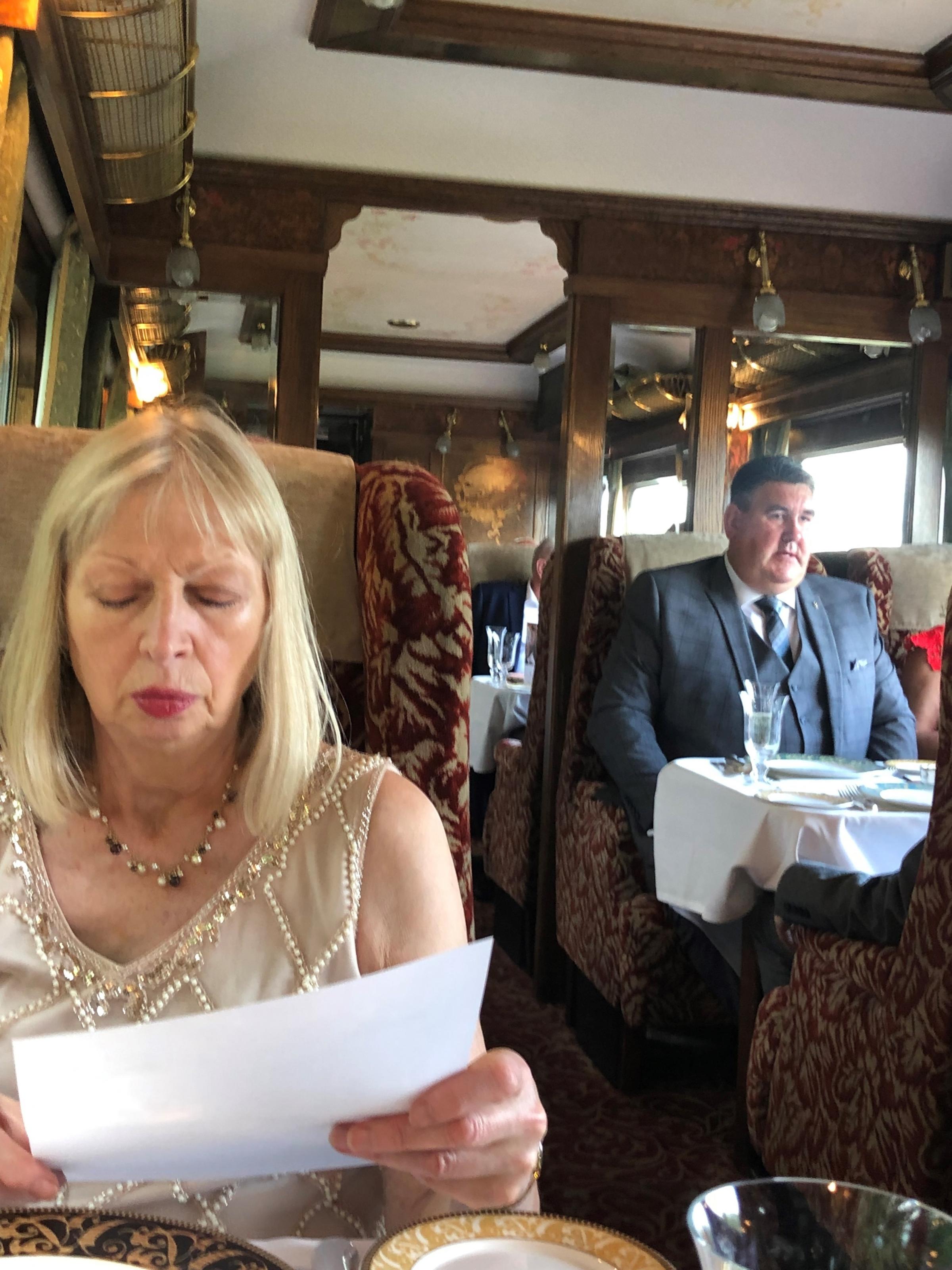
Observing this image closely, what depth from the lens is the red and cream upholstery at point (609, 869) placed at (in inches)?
109

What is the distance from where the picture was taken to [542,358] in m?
7.90

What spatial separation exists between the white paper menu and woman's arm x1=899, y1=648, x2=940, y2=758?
9.72ft

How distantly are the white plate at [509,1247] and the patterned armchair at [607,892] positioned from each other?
231cm

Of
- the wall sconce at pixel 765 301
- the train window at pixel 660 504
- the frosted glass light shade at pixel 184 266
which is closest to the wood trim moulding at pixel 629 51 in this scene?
the wall sconce at pixel 765 301

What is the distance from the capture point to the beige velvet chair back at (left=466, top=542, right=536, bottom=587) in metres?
5.92

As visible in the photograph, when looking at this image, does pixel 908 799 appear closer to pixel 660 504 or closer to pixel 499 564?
pixel 660 504

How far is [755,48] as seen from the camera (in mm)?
3449

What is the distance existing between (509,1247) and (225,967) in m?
0.48

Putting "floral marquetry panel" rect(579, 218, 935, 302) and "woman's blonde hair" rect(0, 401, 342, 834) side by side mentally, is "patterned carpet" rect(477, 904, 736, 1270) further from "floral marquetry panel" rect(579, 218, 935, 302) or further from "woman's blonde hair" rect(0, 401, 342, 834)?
"floral marquetry panel" rect(579, 218, 935, 302)

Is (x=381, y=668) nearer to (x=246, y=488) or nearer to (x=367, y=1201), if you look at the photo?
(x=246, y=488)

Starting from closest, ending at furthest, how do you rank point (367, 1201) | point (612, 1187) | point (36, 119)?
point (367, 1201)
point (612, 1187)
point (36, 119)

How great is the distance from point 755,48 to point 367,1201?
11.4ft

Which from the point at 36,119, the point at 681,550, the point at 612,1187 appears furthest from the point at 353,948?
the point at 36,119

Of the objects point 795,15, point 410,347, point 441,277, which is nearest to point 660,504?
point 795,15
